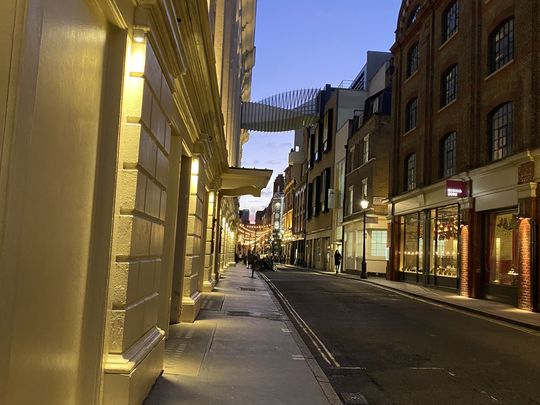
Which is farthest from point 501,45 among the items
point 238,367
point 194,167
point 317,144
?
point 317,144

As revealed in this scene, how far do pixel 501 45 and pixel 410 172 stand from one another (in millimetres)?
11156

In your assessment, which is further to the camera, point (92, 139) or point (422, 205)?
point (422, 205)

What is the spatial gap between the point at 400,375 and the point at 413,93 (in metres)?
25.7

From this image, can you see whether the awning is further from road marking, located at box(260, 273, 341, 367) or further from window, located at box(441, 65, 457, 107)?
window, located at box(441, 65, 457, 107)

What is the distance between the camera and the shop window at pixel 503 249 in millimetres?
19672

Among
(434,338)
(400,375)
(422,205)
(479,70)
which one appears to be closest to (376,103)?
(422,205)

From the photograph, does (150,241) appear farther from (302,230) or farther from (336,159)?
(302,230)

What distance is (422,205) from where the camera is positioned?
2878 cm

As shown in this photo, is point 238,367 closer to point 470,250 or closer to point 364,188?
point 470,250

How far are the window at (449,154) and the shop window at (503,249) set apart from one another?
4.53m

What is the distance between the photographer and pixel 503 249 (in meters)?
20.8

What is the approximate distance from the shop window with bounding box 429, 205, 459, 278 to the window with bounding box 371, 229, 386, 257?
40.4 feet

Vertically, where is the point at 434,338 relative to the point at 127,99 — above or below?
below

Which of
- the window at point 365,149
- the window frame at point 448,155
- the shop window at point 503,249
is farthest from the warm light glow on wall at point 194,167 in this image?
the window at point 365,149
